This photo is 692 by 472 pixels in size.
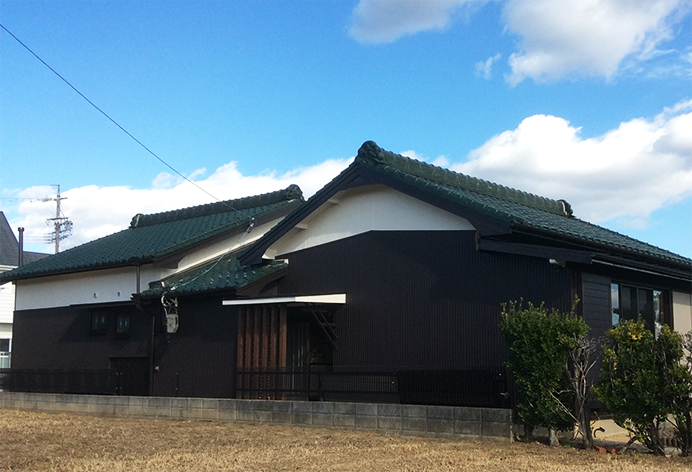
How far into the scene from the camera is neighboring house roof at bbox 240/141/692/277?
1323 cm

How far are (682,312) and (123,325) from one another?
13472mm

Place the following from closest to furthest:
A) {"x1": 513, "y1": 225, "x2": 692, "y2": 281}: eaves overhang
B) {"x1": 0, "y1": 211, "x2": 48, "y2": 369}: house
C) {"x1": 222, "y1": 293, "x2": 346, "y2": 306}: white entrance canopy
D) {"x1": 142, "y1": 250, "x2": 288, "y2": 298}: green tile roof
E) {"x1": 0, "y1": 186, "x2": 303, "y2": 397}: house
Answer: {"x1": 513, "y1": 225, "x2": 692, "y2": 281}: eaves overhang, {"x1": 222, "y1": 293, "x2": 346, "y2": 306}: white entrance canopy, {"x1": 142, "y1": 250, "x2": 288, "y2": 298}: green tile roof, {"x1": 0, "y1": 186, "x2": 303, "y2": 397}: house, {"x1": 0, "y1": 211, "x2": 48, "y2": 369}: house

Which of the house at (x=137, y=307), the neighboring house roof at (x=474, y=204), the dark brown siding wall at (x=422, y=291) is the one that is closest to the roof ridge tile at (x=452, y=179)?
the neighboring house roof at (x=474, y=204)

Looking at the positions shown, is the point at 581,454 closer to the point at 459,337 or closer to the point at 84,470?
the point at 459,337

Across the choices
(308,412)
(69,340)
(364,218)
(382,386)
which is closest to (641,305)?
(382,386)

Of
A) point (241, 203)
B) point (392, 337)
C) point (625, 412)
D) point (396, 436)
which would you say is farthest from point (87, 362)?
point (625, 412)

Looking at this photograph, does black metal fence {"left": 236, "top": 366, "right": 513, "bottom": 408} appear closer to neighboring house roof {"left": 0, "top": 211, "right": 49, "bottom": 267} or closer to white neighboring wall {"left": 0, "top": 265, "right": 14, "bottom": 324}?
white neighboring wall {"left": 0, "top": 265, "right": 14, "bottom": 324}

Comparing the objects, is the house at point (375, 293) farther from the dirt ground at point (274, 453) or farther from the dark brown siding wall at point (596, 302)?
the dirt ground at point (274, 453)

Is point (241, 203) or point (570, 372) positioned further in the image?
point (241, 203)

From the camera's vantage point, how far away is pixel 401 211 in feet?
50.0

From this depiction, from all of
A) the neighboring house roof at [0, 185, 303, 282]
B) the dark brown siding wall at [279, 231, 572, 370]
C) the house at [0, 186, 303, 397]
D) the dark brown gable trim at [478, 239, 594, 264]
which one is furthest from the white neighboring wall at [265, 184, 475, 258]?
the neighboring house roof at [0, 185, 303, 282]

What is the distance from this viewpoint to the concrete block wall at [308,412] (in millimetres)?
11766

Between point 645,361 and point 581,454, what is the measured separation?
1.55m

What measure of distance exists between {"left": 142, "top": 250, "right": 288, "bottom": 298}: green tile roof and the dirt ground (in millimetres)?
3711
